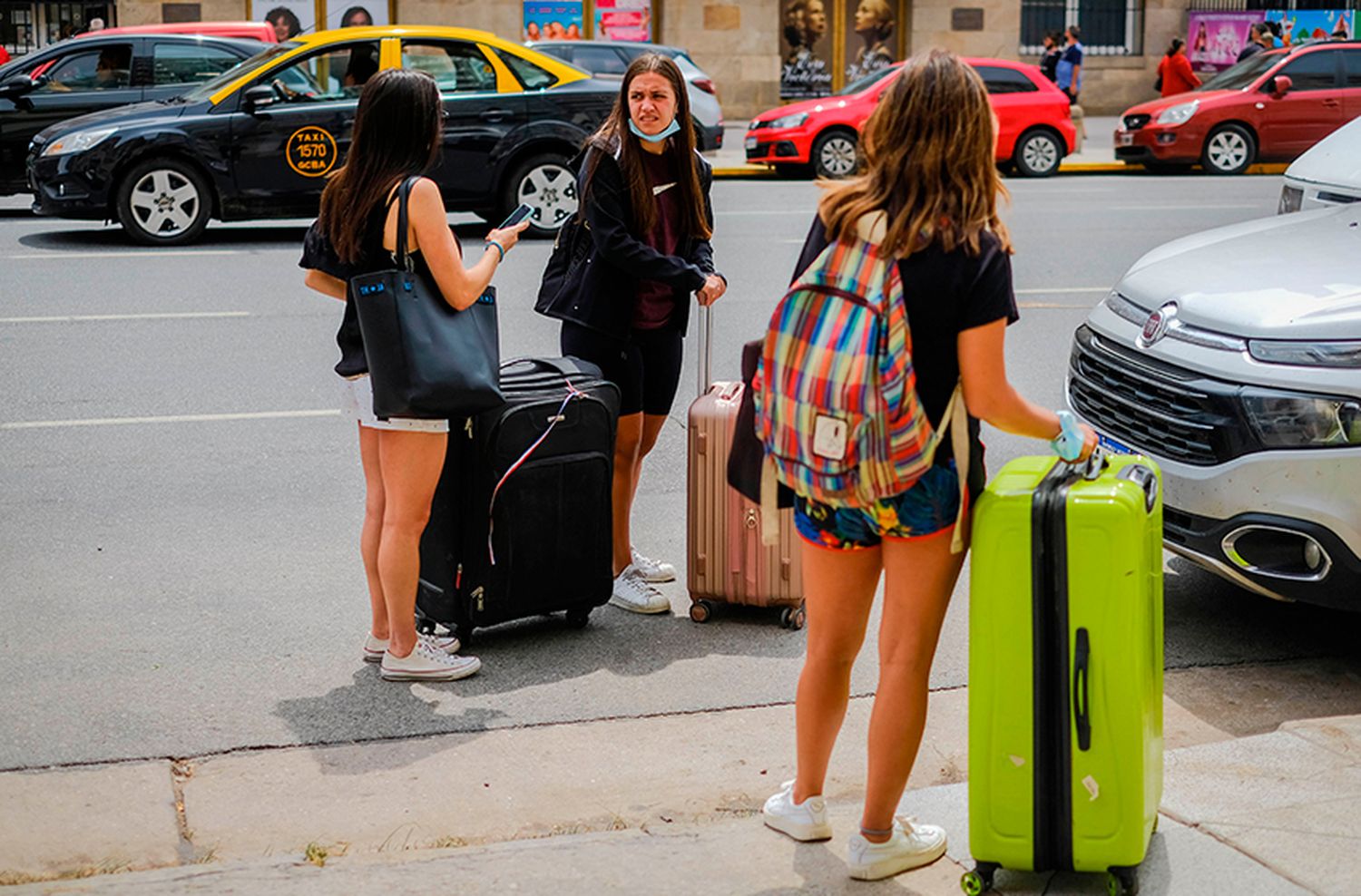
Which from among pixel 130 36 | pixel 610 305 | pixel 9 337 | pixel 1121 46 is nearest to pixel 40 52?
pixel 130 36

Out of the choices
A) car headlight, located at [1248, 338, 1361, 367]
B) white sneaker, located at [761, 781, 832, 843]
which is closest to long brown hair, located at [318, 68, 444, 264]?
white sneaker, located at [761, 781, 832, 843]

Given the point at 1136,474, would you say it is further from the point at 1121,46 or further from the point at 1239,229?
the point at 1121,46

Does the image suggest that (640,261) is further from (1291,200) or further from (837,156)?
(837,156)

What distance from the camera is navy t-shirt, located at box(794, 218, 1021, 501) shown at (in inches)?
134

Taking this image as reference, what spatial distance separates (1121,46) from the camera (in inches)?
1209

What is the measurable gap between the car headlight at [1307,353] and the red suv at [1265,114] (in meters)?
17.2

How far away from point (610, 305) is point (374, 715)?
4.86 ft

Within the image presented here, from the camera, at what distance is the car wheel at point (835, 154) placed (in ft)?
65.9

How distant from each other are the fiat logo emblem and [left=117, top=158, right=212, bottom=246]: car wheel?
10.0 metres

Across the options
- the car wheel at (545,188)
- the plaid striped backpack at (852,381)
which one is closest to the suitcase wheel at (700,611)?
the plaid striped backpack at (852,381)

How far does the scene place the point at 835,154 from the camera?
797 inches

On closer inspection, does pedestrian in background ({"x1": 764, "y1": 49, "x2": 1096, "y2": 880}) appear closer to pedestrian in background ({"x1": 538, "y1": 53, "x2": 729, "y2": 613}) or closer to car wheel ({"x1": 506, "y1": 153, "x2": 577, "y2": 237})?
pedestrian in background ({"x1": 538, "y1": 53, "x2": 729, "y2": 613})

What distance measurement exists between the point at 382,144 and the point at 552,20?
23.6 m

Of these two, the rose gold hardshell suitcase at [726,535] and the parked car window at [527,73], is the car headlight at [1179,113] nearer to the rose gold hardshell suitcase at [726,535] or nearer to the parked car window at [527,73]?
the parked car window at [527,73]
